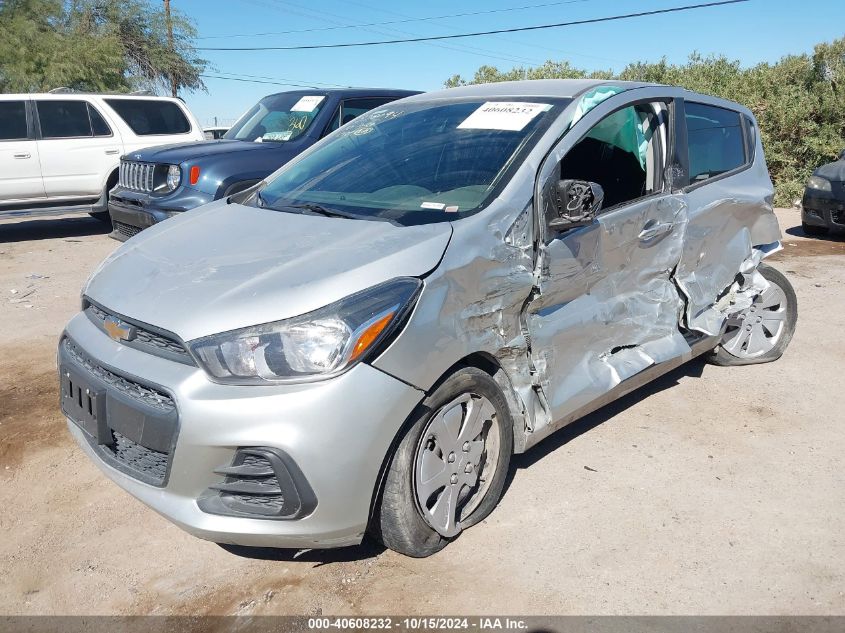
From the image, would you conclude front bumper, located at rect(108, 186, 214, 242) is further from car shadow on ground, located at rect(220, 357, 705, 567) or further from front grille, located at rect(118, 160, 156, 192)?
car shadow on ground, located at rect(220, 357, 705, 567)

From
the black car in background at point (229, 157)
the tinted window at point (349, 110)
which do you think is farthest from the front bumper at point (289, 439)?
the tinted window at point (349, 110)

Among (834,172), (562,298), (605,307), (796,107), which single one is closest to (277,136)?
(605,307)

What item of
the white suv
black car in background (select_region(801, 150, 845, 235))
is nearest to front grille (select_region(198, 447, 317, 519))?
the white suv

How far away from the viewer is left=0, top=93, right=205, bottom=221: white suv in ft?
31.5

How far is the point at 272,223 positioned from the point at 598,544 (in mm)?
1952

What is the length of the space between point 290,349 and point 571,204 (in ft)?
4.63

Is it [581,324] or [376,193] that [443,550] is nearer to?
[581,324]

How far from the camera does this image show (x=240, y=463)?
2.44m

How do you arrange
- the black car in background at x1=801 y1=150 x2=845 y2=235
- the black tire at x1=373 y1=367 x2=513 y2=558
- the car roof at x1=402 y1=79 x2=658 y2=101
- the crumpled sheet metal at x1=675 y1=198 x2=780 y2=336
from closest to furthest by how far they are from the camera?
the black tire at x1=373 y1=367 x2=513 y2=558, the car roof at x1=402 y1=79 x2=658 y2=101, the crumpled sheet metal at x1=675 y1=198 x2=780 y2=336, the black car in background at x1=801 y1=150 x2=845 y2=235

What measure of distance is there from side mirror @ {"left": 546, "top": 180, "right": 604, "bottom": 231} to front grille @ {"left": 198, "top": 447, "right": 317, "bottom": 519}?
1538 mm

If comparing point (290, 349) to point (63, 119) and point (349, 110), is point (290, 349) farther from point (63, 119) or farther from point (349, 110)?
point (63, 119)

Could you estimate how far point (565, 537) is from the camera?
308 centimetres

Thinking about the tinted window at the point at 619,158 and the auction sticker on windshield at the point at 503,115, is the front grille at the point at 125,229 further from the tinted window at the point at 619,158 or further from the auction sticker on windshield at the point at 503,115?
the tinted window at the point at 619,158

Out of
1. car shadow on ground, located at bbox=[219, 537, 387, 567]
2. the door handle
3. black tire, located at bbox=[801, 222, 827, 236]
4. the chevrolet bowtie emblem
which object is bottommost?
black tire, located at bbox=[801, 222, 827, 236]
